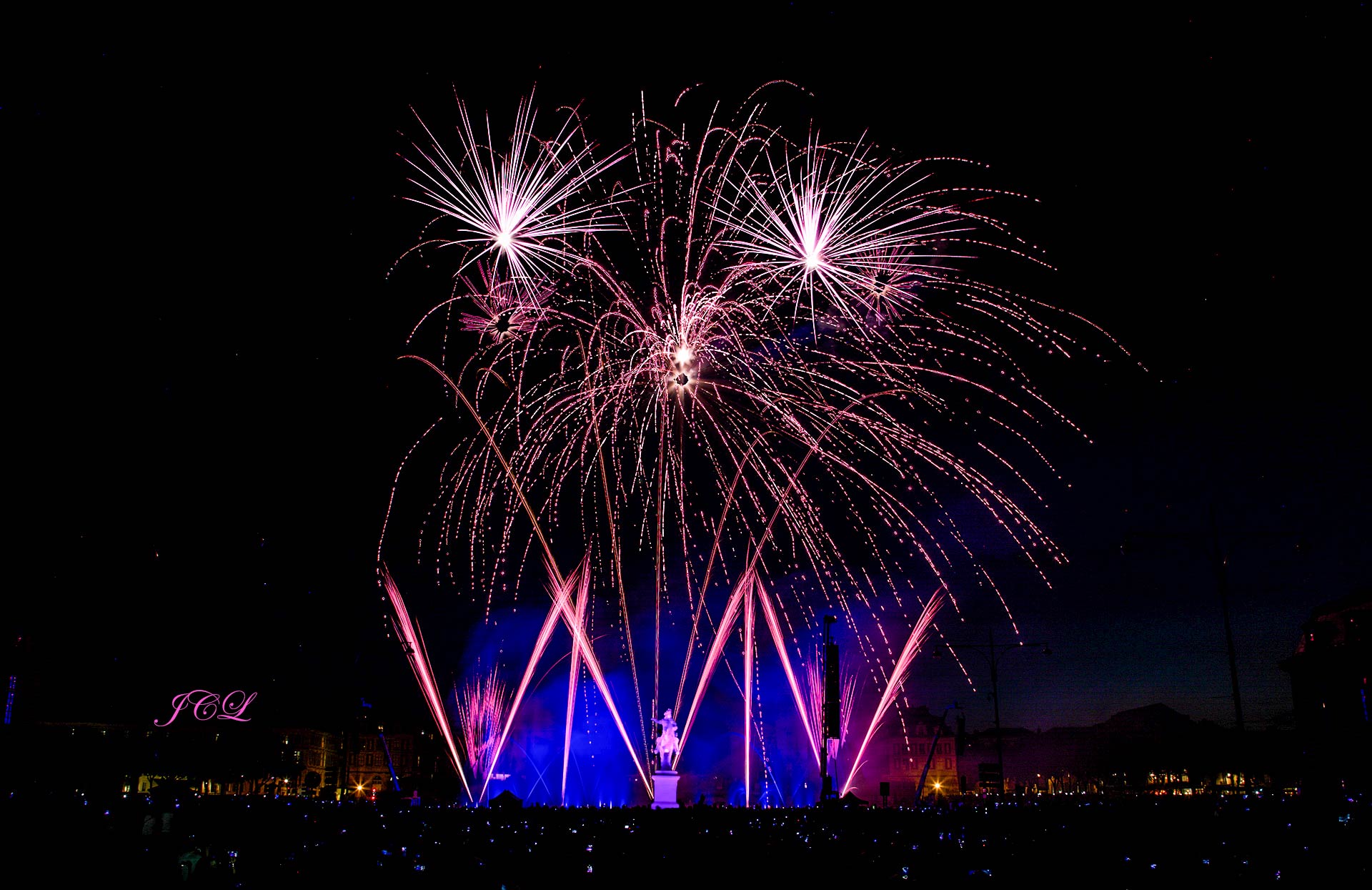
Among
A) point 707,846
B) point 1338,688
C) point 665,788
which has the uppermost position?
point 1338,688

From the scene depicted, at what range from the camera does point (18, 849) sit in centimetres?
1338

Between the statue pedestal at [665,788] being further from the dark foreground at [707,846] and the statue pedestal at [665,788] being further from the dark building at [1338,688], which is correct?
the dark building at [1338,688]

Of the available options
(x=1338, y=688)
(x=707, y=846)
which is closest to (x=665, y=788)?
(x=707, y=846)

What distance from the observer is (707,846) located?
44.7 feet

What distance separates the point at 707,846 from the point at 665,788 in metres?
14.1

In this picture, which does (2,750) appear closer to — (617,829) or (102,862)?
(102,862)

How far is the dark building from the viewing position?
144 ft

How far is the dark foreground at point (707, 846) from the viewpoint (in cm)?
1317

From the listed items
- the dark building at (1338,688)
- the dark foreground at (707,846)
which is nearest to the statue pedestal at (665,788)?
the dark foreground at (707,846)

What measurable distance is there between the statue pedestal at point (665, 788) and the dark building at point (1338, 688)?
1177 inches

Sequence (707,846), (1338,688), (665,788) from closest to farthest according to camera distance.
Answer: (707,846) < (665,788) < (1338,688)

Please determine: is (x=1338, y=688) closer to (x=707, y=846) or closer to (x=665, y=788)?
(x=665, y=788)

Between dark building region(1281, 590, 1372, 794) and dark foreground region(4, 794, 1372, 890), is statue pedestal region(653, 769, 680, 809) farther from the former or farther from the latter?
dark building region(1281, 590, 1372, 794)

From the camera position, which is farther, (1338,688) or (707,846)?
(1338,688)
